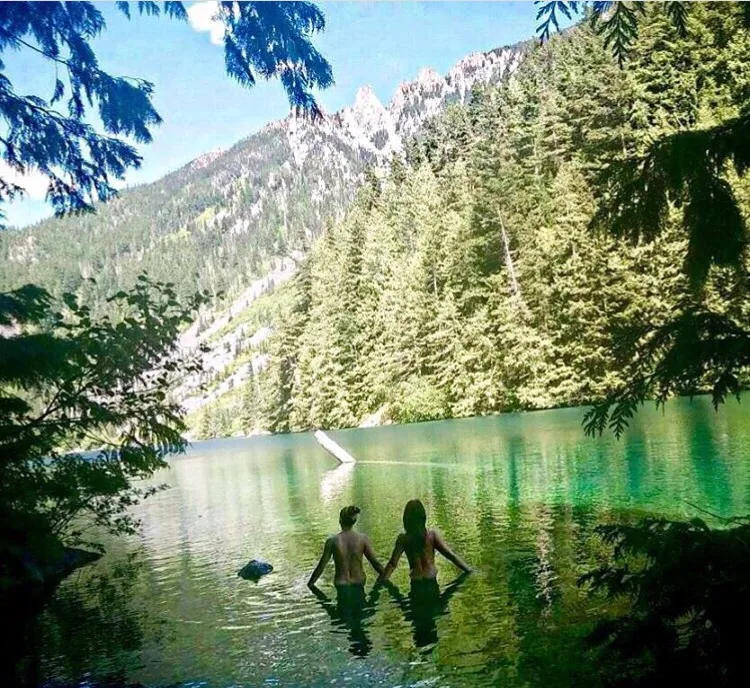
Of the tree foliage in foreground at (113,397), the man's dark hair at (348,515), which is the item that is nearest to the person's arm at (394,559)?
the man's dark hair at (348,515)

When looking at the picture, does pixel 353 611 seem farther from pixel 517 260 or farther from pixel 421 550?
pixel 517 260

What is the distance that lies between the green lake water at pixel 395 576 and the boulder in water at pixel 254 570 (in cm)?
18

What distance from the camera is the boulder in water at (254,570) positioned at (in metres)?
11.6

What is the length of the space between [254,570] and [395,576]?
2.80m

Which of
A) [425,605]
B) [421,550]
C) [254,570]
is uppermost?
[421,550]

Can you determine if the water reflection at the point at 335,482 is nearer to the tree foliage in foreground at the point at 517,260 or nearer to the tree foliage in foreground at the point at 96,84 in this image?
the tree foliage in foreground at the point at 96,84

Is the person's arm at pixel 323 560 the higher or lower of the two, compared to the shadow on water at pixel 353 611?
higher

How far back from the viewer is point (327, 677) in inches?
263

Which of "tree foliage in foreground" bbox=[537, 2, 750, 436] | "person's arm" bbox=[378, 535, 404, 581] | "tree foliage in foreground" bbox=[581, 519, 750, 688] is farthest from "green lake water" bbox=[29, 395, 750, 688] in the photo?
"tree foliage in foreground" bbox=[537, 2, 750, 436]

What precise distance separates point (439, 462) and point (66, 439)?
1575 cm

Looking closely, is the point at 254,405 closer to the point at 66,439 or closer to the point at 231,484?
the point at 231,484

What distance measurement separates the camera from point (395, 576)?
10344 mm

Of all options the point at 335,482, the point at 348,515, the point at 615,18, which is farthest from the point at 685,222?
the point at 335,482

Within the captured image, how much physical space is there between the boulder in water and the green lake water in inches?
7.0
